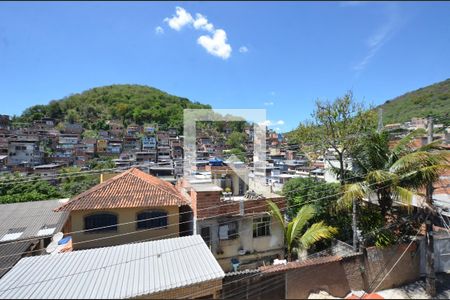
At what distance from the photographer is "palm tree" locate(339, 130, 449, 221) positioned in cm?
862

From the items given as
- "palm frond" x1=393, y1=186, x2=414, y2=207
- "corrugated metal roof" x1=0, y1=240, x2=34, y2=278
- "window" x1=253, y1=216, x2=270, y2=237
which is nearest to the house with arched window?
"corrugated metal roof" x1=0, y1=240, x2=34, y2=278

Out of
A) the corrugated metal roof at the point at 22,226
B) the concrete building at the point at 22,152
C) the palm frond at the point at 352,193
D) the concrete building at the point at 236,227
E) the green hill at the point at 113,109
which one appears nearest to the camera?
the palm frond at the point at 352,193

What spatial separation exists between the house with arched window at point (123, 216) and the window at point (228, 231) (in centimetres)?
160

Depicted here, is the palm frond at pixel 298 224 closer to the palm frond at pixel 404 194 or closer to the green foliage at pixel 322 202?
the green foliage at pixel 322 202

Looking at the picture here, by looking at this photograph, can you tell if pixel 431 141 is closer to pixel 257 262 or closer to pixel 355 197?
pixel 355 197

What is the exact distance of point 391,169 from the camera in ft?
30.8

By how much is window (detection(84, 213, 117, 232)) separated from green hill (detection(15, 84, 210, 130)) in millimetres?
91771

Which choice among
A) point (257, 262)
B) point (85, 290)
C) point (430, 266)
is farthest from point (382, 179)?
point (85, 290)

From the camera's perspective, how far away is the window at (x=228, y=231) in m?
11.5

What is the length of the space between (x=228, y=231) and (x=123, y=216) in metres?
4.68

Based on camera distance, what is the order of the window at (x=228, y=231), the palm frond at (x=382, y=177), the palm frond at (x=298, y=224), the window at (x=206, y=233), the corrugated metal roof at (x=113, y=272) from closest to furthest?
the corrugated metal roof at (x=113, y=272)
the palm frond at (x=382, y=177)
the window at (x=206, y=233)
the window at (x=228, y=231)
the palm frond at (x=298, y=224)

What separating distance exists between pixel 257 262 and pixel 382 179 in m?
6.40

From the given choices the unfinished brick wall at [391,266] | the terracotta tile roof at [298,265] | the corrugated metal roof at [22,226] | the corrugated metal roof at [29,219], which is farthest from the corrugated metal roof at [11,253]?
the unfinished brick wall at [391,266]

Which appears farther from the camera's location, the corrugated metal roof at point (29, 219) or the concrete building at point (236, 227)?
the corrugated metal roof at point (29, 219)
